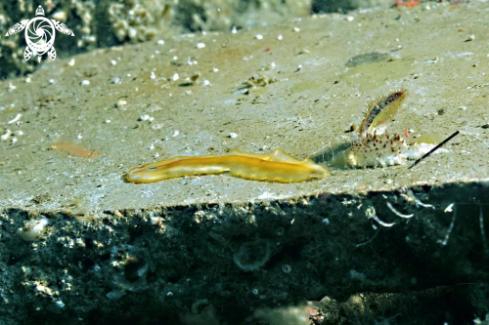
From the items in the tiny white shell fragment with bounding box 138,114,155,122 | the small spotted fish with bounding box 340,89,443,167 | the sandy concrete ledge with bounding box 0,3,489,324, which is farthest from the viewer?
the tiny white shell fragment with bounding box 138,114,155,122

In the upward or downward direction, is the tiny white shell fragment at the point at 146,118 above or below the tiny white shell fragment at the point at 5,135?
above

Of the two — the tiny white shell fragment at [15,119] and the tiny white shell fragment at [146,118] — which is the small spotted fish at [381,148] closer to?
the tiny white shell fragment at [146,118]

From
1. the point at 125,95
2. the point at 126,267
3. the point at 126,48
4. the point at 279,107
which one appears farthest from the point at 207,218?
the point at 126,48

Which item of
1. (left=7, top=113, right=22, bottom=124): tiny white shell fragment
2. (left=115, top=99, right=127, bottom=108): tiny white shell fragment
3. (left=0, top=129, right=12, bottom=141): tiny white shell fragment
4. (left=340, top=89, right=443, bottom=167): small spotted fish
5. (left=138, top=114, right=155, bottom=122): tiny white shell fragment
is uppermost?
(left=340, top=89, right=443, bottom=167): small spotted fish

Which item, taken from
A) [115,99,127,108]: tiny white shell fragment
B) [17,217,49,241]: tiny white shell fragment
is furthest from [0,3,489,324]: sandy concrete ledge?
[115,99,127,108]: tiny white shell fragment

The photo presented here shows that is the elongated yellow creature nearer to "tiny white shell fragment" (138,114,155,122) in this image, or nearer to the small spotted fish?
the small spotted fish

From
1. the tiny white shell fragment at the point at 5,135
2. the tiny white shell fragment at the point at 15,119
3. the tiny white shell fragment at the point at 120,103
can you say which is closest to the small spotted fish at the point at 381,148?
the tiny white shell fragment at the point at 120,103

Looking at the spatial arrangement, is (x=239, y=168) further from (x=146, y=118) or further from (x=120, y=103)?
(x=120, y=103)

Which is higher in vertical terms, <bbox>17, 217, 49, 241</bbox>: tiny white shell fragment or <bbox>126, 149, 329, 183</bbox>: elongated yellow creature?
<bbox>126, 149, 329, 183</bbox>: elongated yellow creature

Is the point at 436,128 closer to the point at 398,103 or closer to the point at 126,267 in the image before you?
the point at 398,103
